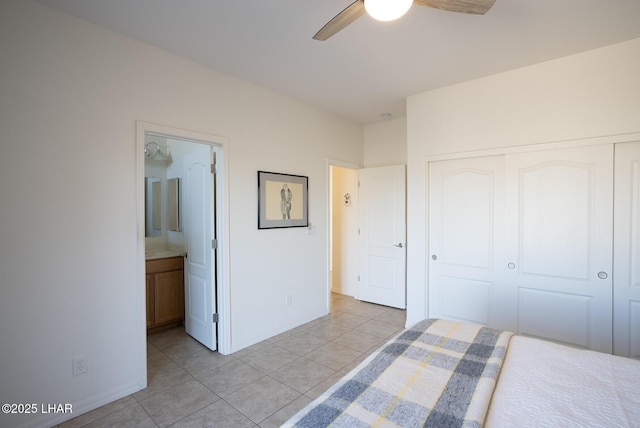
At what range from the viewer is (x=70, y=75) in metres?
2.05

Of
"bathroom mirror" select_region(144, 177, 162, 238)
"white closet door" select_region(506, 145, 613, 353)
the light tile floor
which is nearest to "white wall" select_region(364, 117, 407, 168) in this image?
"white closet door" select_region(506, 145, 613, 353)

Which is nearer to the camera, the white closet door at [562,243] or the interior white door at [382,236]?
the white closet door at [562,243]

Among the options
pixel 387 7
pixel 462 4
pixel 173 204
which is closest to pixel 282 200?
pixel 173 204

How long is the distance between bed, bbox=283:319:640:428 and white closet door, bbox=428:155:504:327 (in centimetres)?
153

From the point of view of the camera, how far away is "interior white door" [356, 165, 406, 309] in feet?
14.0

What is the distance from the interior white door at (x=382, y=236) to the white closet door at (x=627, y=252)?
7.06 feet

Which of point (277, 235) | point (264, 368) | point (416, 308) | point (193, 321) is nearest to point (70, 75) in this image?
point (277, 235)

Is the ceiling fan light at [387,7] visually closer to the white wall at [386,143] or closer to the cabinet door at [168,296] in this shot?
the white wall at [386,143]

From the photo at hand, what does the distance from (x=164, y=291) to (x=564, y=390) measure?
11.9 feet

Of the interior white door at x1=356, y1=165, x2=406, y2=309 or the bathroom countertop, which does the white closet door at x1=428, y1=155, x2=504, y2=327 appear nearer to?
the interior white door at x1=356, y1=165, x2=406, y2=309

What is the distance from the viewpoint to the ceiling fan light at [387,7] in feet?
4.54

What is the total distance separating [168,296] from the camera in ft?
11.6

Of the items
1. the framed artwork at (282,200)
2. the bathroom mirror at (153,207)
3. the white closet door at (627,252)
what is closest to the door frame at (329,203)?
the framed artwork at (282,200)

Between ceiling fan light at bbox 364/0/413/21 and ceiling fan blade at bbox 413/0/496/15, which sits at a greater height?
ceiling fan blade at bbox 413/0/496/15
